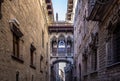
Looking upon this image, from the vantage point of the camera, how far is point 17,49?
12.0 meters

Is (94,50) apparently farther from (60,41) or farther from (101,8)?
(60,41)

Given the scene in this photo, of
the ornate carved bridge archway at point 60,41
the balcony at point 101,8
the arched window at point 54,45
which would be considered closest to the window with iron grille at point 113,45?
the balcony at point 101,8

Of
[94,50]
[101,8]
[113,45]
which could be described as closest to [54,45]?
[94,50]

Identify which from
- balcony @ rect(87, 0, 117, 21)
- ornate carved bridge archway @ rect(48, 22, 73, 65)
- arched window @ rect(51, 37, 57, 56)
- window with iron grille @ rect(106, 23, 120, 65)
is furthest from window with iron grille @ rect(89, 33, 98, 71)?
arched window @ rect(51, 37, 57, 56)

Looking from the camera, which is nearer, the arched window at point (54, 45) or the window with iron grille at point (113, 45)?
the window with iron grille at point (113, 45)

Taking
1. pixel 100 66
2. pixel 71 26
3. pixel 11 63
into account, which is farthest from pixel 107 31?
pixel 71 26

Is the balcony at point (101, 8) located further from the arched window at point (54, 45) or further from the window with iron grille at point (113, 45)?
Answer: the arched window at point (54, 45)

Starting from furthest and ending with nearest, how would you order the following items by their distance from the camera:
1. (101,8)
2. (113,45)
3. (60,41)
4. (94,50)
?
1. (60,41)
2. (94,50)
3. (101,8)
4. (113,45)

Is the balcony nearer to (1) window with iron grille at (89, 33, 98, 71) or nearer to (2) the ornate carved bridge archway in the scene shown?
(1) window with iron grille at (89, 33, 98, 71)

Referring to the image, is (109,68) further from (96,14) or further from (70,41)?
(70,41)

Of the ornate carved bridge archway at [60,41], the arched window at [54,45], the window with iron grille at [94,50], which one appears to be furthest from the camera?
the arched window at [54,45]

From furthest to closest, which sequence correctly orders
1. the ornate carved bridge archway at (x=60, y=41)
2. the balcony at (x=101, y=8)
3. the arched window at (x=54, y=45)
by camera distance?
the arched window at (x=54, y=45) → the ornate carved bridge archway at (x=60, y=41) → the balcony at (x=101, y=8)

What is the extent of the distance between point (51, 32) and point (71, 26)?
3049 millimetres

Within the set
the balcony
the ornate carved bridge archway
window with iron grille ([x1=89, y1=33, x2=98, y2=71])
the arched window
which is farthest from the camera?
the arched window
